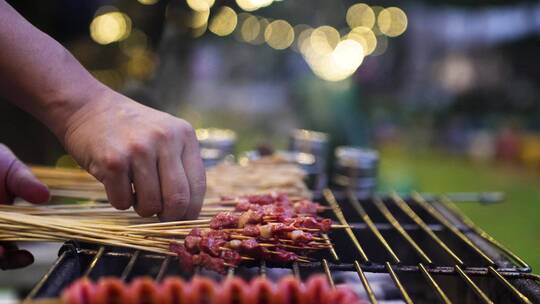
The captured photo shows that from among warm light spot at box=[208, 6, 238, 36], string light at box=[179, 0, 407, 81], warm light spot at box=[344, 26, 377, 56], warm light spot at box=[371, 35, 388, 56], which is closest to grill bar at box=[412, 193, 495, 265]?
warm light spot at box=[208, 6, 238, 36]

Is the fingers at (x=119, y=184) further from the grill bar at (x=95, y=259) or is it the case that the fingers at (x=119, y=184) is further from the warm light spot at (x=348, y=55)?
the warm light spot at (x=348, y=55)

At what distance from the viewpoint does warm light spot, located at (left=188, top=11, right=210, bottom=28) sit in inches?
277

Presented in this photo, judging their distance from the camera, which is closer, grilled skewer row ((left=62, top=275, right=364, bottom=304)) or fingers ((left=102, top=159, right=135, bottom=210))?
grilled skewer row ((left=62, top=275, right=364, bottom=304))

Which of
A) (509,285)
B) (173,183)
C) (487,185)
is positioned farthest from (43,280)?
(487,185)

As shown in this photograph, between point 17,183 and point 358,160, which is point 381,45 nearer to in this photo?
point 358,160

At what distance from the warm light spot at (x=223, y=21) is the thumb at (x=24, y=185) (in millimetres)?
5318

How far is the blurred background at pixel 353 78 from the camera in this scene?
6.27 metres

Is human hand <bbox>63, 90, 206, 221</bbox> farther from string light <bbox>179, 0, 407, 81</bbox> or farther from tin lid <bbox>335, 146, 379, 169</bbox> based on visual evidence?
string light <bbox>179, 0, 407, 81</bbox>

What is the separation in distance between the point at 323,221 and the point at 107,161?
865mm

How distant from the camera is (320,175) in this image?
13.2 ft

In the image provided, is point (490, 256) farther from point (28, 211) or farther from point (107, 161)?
point (28, 211)

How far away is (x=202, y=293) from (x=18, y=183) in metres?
1.50

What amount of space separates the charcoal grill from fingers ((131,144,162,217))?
0.60 feet

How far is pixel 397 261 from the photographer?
209 centimetres
